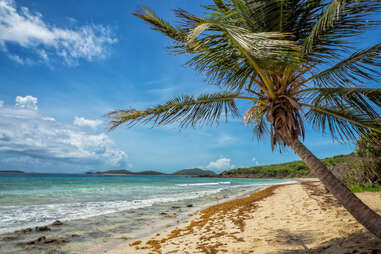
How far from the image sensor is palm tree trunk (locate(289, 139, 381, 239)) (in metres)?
3.01

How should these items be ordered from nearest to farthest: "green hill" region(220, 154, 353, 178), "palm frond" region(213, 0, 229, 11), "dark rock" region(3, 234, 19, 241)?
"palm frond" region(213, 0, 229, 11) → "dark rock" region(3, 234, 19, 241) → "green hill" region(220, 154, 353, 178)

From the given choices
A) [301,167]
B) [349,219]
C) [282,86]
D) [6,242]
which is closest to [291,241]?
[349,219]

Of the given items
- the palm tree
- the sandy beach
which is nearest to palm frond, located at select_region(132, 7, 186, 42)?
the palm tree

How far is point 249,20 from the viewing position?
3584 mm

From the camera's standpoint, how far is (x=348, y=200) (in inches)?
123

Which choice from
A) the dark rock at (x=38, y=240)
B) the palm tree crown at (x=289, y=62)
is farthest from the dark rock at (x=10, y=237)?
the palm tree crown at (x=289, y=62)

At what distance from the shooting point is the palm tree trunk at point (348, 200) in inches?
118

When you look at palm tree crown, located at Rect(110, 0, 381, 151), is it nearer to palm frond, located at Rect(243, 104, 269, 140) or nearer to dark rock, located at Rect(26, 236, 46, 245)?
palm frond, located at Rect(243, 104, 269, 140)

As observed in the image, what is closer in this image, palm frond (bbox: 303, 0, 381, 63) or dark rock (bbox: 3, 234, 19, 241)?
palm frond (bbox: 303, 0, 381, 63)

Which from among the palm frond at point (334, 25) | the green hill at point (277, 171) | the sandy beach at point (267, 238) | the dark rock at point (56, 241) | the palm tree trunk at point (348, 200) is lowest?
the green hill at point (277, 171)

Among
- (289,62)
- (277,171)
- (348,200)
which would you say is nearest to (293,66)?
(289,62)

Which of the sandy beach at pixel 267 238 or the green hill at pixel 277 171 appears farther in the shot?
the green hill at pixel 277 171

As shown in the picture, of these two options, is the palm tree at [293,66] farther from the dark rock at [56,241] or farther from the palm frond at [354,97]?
the dark rock at [56,241]

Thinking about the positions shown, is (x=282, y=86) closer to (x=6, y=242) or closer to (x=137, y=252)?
(x=137, y=252)
